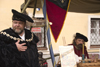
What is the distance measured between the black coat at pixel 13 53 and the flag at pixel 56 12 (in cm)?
71

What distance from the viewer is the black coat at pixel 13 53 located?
1885 millimetres

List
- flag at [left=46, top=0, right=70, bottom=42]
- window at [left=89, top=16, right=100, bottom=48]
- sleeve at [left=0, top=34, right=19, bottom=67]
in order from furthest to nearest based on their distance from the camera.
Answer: window at [left=89, top=16, right=100, bottom=48], flag at [left=46, top=0, right=70, bottom=42], sleeve at [left=0, top=34, right=19, bottom=67]

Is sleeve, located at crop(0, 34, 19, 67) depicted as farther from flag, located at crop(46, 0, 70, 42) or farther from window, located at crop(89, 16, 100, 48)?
window, located at crop(89, 16, 100, 48)

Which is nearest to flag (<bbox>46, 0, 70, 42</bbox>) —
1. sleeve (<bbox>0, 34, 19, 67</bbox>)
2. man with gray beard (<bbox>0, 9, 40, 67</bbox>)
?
man with gray beard (<bbox>0, 9, 40, 67</bbox>)

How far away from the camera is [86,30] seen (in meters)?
6.55

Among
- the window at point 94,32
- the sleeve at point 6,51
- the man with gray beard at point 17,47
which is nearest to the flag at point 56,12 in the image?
the man with gray beard at point 17,47

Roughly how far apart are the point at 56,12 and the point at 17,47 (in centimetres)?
115

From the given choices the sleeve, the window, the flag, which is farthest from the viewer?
the window

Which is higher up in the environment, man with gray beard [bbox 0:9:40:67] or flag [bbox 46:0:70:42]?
flag [bbox 46:0:70:42]

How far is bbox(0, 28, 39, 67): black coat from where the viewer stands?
→ 188 centimetres

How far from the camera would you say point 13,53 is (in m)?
1.96

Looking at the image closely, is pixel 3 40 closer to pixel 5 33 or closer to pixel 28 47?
pixel 5 33

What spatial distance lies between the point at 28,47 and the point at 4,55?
1.41 feet

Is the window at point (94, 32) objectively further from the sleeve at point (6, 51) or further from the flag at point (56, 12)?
the sleeve at point (6, 51)
